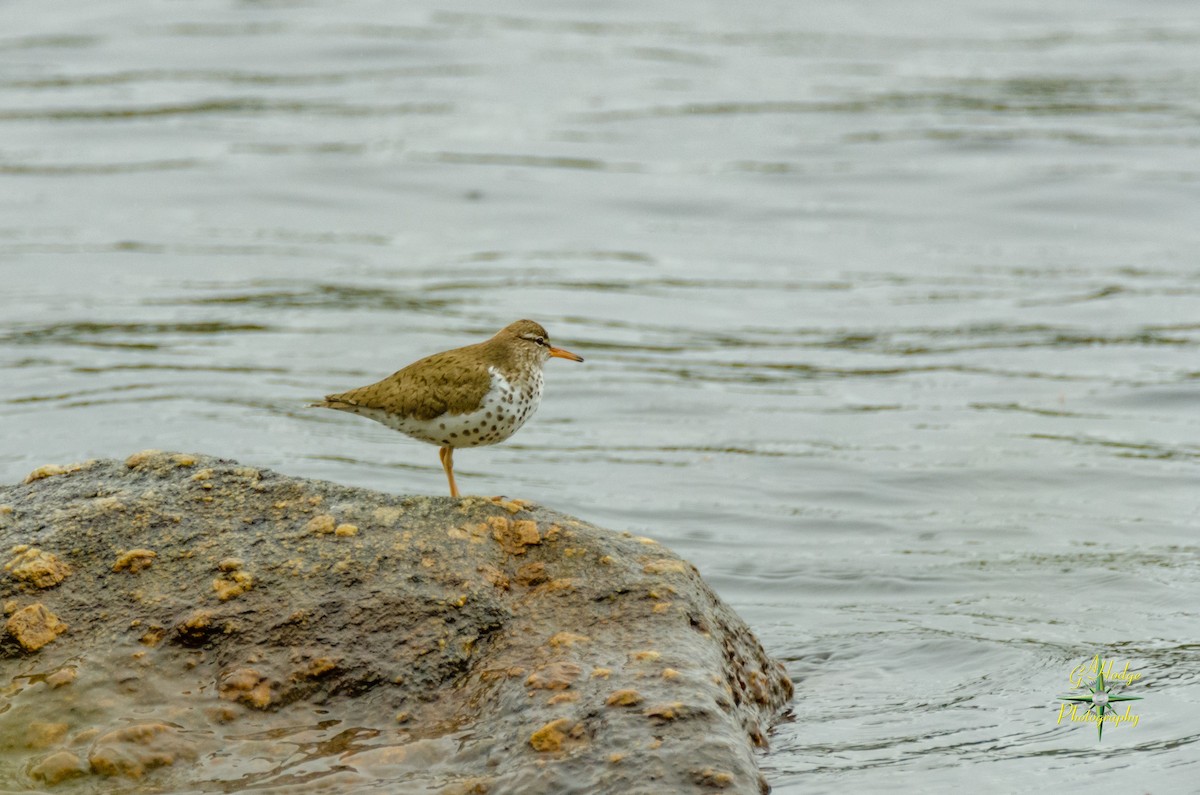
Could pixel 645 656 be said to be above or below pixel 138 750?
above

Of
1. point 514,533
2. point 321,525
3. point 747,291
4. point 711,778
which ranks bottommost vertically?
point 747,291

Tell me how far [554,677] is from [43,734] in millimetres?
1669

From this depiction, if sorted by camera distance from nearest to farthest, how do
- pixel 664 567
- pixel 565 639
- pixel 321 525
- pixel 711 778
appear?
pixel 711 778
pixel 565 639
pixel 321 525
pixel 664 567

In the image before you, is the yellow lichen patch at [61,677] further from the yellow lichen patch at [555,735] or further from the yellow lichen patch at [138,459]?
the yellow lichen patch at [555,735]

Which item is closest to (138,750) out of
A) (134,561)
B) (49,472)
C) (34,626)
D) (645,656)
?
(34,626)

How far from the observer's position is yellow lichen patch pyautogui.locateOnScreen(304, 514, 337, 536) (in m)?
5.53

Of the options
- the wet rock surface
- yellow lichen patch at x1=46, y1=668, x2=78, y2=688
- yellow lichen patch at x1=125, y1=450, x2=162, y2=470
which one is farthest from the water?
yellow lichen patch at x1=125, y1=450, x2=162, y2=470

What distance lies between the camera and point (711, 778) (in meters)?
4.70

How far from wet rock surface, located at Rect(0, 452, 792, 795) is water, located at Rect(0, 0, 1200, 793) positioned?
0.91 meters

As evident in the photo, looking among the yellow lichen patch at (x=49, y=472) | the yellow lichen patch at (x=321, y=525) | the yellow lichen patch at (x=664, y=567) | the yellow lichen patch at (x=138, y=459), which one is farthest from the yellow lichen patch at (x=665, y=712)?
the yellow lichen patch at (x=49, y=472)

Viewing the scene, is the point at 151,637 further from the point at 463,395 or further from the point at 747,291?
the point at 747,291

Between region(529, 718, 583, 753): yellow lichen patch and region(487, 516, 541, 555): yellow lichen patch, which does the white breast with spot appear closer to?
region(487, 516, 541, 555): yellow lichen patch

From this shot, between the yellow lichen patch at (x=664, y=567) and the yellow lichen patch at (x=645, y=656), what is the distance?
50 centimetres

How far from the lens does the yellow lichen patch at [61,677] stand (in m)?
5.05
